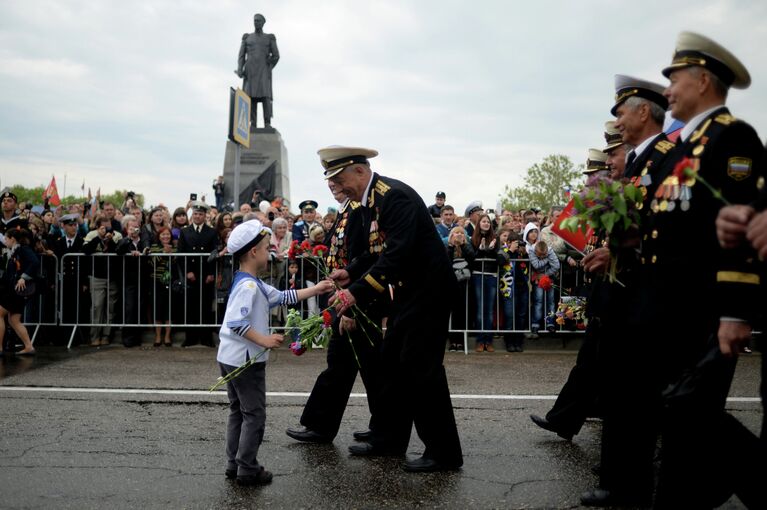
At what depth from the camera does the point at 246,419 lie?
4.86 m

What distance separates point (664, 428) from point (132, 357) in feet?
25.9

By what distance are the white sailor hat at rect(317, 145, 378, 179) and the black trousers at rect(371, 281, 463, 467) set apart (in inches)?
37.6

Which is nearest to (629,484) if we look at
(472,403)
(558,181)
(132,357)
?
(472,403)

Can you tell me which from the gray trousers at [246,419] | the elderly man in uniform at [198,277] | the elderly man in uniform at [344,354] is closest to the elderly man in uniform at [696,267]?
the elderly man in uniform at [344,354]

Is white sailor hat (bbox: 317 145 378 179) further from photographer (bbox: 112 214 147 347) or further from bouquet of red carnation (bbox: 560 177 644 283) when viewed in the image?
photographer (bbox: 112 214 147 347)

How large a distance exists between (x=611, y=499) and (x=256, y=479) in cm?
205

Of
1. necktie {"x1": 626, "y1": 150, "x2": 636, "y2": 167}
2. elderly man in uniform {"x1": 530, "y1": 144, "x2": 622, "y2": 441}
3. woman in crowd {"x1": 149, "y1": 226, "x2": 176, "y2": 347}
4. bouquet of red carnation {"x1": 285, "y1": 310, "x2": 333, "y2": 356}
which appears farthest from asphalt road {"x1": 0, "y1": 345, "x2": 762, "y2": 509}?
woman in crowd {"x1": 149, "y1": 226, "x2": 176, "y2": 347}

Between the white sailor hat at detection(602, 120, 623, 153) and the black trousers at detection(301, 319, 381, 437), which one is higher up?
the white sailor hat at detection(602, 120, 623, 153)

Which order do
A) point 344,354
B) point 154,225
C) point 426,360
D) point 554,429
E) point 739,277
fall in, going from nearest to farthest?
point 739,277, point 426,360, point 554,429, point 344,354, point 154,225

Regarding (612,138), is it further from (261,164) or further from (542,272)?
(261,164)

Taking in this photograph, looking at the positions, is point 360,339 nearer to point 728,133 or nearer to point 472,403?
point 472,403

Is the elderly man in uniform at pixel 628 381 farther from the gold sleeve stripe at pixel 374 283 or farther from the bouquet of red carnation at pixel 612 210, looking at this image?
the gold sleeve stripe at pixel 374 283

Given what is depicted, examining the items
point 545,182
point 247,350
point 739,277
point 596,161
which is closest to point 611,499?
Result: point 739,277

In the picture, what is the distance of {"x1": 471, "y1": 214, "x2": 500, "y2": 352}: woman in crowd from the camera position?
1134 cm
